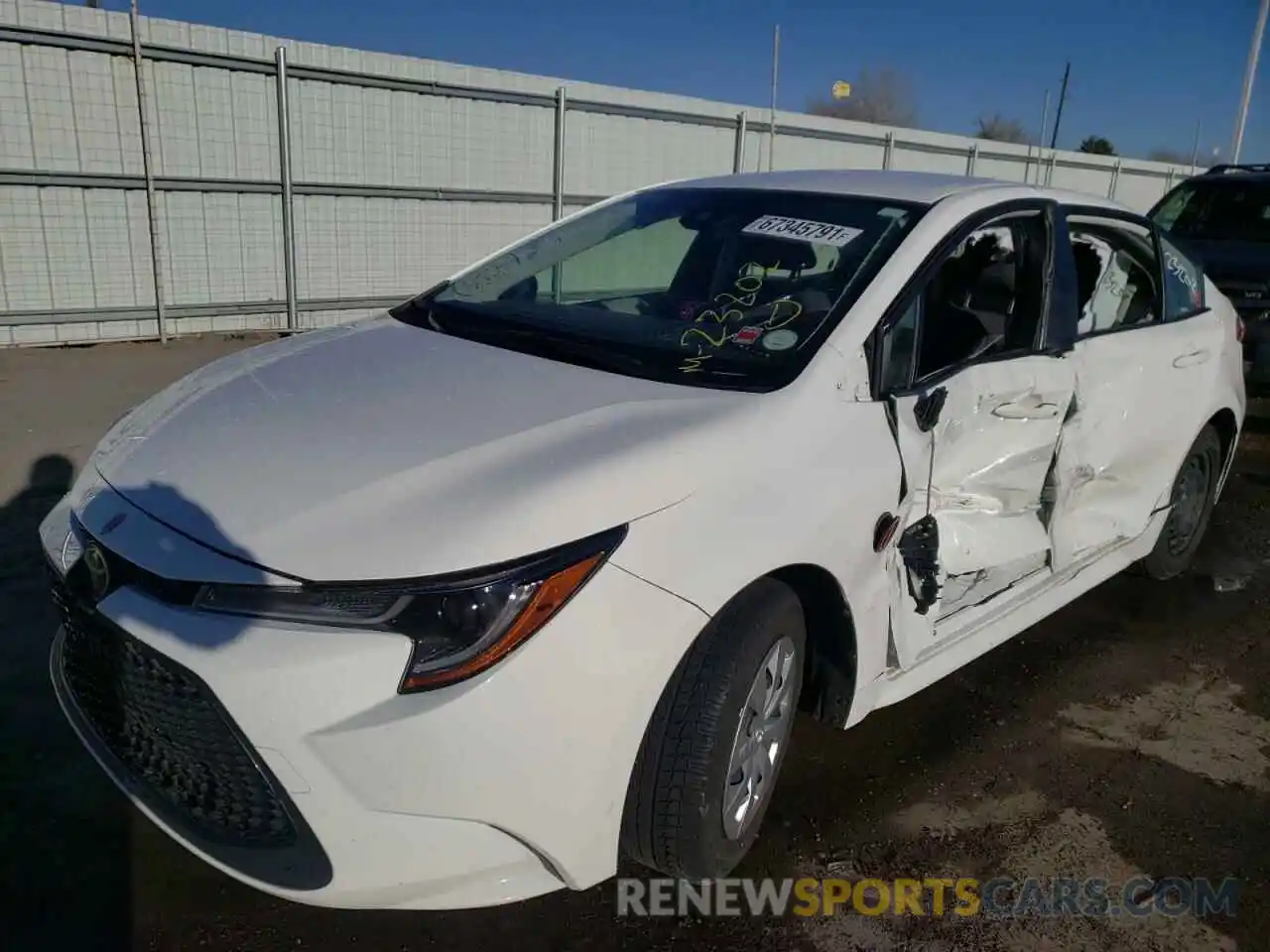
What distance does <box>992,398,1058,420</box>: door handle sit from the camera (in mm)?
2943

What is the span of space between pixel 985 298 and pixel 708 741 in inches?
73.8

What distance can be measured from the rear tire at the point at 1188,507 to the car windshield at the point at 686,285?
225cm

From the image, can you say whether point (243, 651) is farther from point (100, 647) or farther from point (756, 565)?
point (756, 565)

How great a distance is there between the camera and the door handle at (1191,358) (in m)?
3.90

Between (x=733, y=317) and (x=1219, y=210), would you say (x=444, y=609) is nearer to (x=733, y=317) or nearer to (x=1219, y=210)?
(x=733, y=317)

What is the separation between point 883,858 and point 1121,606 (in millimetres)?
2322

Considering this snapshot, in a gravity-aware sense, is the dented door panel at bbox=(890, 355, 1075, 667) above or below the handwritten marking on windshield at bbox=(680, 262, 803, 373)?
below

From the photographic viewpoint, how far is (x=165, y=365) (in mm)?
7844

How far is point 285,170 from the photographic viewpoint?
28.7 feet

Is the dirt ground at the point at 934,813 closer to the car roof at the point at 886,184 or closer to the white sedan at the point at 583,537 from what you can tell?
the white sedan at the point at 583,537

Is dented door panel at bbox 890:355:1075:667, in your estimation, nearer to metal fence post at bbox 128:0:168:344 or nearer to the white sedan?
the white sedan

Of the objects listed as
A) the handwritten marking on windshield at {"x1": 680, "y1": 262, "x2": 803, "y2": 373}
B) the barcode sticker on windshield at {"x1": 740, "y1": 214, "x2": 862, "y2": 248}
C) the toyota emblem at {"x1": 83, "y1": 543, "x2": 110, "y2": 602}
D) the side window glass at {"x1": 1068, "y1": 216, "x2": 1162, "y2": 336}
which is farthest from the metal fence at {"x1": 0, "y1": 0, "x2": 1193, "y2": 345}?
the toyota emblem at {"x1": 83, "y1": 543, "x2": 110, "y2": 602}

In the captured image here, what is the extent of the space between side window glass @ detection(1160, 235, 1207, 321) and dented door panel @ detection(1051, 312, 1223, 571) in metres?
0.06

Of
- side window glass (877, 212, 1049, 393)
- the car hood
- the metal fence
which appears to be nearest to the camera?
the car hood
